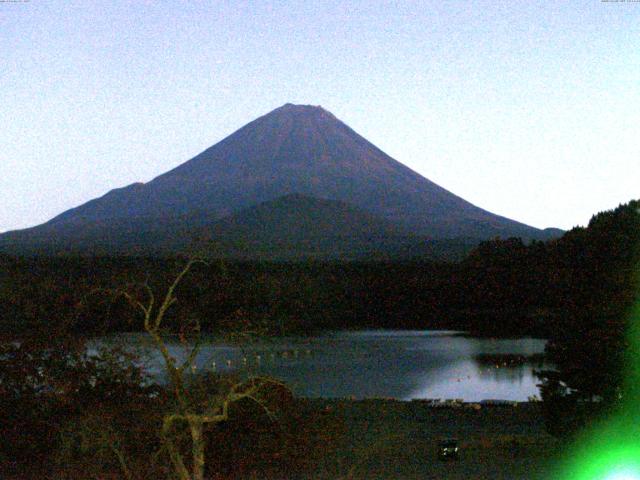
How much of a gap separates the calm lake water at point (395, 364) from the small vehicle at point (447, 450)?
6702 millimetres

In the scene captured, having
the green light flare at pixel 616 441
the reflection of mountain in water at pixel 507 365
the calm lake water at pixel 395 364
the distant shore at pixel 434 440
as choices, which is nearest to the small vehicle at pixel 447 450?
the distant shore at pixel 434 440

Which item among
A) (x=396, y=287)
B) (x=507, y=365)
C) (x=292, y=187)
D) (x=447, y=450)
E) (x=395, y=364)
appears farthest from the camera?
(x=292, y=187)

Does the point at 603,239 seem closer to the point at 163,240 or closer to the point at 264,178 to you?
the point at 163,240

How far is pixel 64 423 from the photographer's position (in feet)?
40.1

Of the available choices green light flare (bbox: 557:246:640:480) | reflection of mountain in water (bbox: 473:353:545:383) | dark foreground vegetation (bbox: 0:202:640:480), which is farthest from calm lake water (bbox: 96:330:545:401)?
green light flare (bbox: 557:246:640:480)

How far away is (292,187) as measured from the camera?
11931 centimetres

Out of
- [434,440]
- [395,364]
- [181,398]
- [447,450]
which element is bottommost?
[395,364]

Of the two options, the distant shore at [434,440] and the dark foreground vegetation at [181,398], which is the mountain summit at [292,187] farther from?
the distant shore at [434,440]

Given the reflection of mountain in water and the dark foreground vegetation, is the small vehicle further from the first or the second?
the reflection of mountain in water

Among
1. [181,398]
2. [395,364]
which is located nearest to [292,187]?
[395,364]

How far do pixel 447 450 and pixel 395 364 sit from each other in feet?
65.4

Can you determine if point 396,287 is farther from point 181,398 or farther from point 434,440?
point 181,398

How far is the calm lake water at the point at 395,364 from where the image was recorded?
27.2 metres

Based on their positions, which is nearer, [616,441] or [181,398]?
[181,398]
